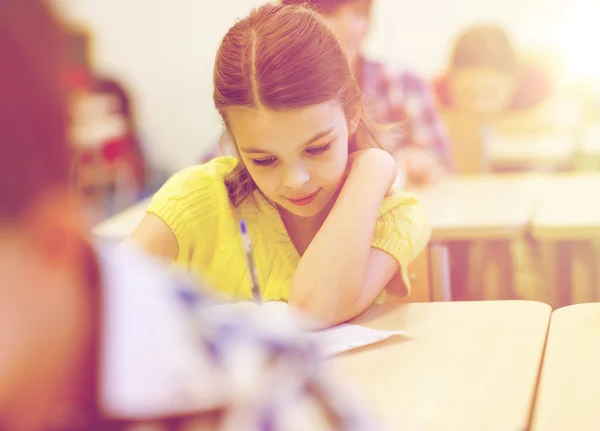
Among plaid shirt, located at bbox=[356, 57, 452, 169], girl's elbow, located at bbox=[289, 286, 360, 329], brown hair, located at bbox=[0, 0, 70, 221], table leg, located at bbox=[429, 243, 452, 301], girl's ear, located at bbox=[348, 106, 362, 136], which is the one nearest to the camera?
brown hair, located at bbox=[0, 0, 70, 221]

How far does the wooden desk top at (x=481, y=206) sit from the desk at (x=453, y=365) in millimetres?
673

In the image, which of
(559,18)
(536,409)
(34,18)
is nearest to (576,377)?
(536,409)

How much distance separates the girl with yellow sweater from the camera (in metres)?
1.12

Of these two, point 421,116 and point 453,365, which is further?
point 421,116

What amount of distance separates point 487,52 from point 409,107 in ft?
5.90

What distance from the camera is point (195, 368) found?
347 millimetres

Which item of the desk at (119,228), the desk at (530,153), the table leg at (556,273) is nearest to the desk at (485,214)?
the table leg at (556,273)

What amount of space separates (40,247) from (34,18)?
0.08 metres

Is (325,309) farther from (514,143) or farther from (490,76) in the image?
(490,76)

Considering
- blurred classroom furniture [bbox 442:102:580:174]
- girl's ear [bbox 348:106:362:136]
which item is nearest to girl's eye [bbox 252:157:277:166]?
girl's ear [bbox 348:106:362:136]

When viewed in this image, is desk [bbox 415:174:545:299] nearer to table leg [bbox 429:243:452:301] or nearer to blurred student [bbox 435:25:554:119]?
table leg [bbox 429:243:452:301]

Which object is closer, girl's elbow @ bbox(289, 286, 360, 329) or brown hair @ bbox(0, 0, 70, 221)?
brown hair @ bbox(0, 0, 70, 221)

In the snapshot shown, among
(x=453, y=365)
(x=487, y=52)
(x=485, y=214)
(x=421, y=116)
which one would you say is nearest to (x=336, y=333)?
(x=453, y=365)

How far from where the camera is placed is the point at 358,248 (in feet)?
3.79
